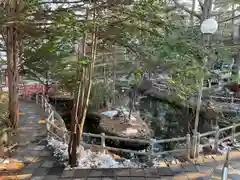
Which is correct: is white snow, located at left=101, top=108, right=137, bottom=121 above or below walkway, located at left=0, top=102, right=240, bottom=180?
below

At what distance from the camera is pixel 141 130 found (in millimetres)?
10227

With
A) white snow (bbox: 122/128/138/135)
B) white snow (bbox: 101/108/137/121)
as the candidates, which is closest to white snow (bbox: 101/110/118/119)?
white snow (bbox: 101/108/137/121)

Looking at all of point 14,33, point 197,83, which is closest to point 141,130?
point 197,83

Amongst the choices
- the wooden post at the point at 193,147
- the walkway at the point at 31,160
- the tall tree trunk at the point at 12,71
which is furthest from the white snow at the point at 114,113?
the wooden post at the point at 193,147

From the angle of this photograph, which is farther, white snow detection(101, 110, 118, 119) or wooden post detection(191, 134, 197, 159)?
white snow detection(101, 110, 118, 119)

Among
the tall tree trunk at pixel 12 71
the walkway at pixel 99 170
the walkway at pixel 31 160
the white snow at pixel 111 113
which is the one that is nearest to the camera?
the walkway at pixel 99 170

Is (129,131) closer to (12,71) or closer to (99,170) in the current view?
(12,71)

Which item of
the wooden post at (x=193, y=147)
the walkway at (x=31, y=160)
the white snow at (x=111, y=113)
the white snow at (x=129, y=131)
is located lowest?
the white snow at (x=129, y=131)

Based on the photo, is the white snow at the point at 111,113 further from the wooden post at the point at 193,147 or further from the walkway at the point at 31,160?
the wooden post at the point at 193,147

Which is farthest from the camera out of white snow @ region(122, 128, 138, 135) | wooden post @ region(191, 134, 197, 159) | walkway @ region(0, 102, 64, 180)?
white snow @ region(122, 128, 138, 135)

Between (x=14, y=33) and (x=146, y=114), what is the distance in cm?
902

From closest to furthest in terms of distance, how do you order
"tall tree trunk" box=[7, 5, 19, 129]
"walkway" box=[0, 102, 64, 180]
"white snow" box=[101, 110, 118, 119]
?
1. "walkway" box=[0, 102, 64, 180]
2. "tall tree trunk" box=[7, 5, 19, 129]
3. "white snow" box=[101, 110, 118, 119]

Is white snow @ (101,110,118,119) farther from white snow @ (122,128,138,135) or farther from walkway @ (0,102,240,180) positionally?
walkway @ (0,102,240,180)

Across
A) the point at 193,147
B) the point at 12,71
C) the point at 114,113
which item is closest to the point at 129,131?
the point at 114,113
